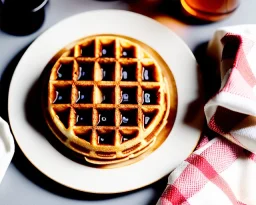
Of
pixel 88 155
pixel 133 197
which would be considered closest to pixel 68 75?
pixel 88 155

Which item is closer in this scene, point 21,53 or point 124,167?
point 124,167

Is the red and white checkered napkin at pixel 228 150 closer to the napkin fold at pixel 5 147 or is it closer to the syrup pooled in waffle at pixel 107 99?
the syrup pooled in waffle at pixel 107 99

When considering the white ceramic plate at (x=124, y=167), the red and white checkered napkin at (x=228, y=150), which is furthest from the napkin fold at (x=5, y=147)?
the red and white checkered napkin at (x=228, y=150)


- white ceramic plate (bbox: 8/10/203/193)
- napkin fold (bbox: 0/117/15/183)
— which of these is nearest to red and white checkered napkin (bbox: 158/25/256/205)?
white ceramic plate (bbox: 8/10/203/193)

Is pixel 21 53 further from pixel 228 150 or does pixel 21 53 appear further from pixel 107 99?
pixel 228 150

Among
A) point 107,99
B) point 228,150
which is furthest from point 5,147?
point 228,150

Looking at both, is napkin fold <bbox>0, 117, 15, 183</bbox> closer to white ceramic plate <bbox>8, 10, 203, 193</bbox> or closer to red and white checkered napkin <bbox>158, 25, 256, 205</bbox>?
white ceramic plate <bbox>8, 10, 203, 193</bbox>
